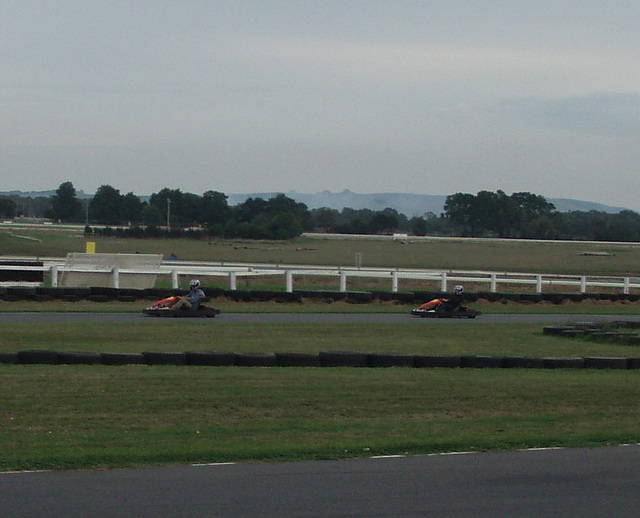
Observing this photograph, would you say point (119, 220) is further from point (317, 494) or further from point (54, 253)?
point (317, 494)

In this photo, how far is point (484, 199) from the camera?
427 feet

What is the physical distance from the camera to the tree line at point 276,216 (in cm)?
9781

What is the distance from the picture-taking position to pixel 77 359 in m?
13.8

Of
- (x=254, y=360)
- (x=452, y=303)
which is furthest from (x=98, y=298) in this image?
(x=254, y=360)

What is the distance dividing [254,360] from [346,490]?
6694 millimetres

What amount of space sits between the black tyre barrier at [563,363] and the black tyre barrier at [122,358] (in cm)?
646

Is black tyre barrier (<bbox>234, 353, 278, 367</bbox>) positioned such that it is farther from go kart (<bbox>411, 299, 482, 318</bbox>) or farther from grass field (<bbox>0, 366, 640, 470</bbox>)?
go kart (<bbox>411, 299, 482, 318</bbox>)

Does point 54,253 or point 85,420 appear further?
point 54,253

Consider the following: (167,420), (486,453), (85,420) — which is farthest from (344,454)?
(85,420)

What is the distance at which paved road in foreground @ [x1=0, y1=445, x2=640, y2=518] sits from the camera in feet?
23.5

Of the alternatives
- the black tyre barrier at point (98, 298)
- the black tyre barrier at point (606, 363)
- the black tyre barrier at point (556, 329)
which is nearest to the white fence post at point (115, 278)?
the black tyre barrier at point (98, 298)

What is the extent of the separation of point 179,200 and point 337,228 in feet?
80.6

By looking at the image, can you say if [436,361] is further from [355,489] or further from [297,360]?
[355,489]

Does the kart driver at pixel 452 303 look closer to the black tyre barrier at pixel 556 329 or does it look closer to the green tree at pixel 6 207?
the black tyre barrier at pixel 556 329
